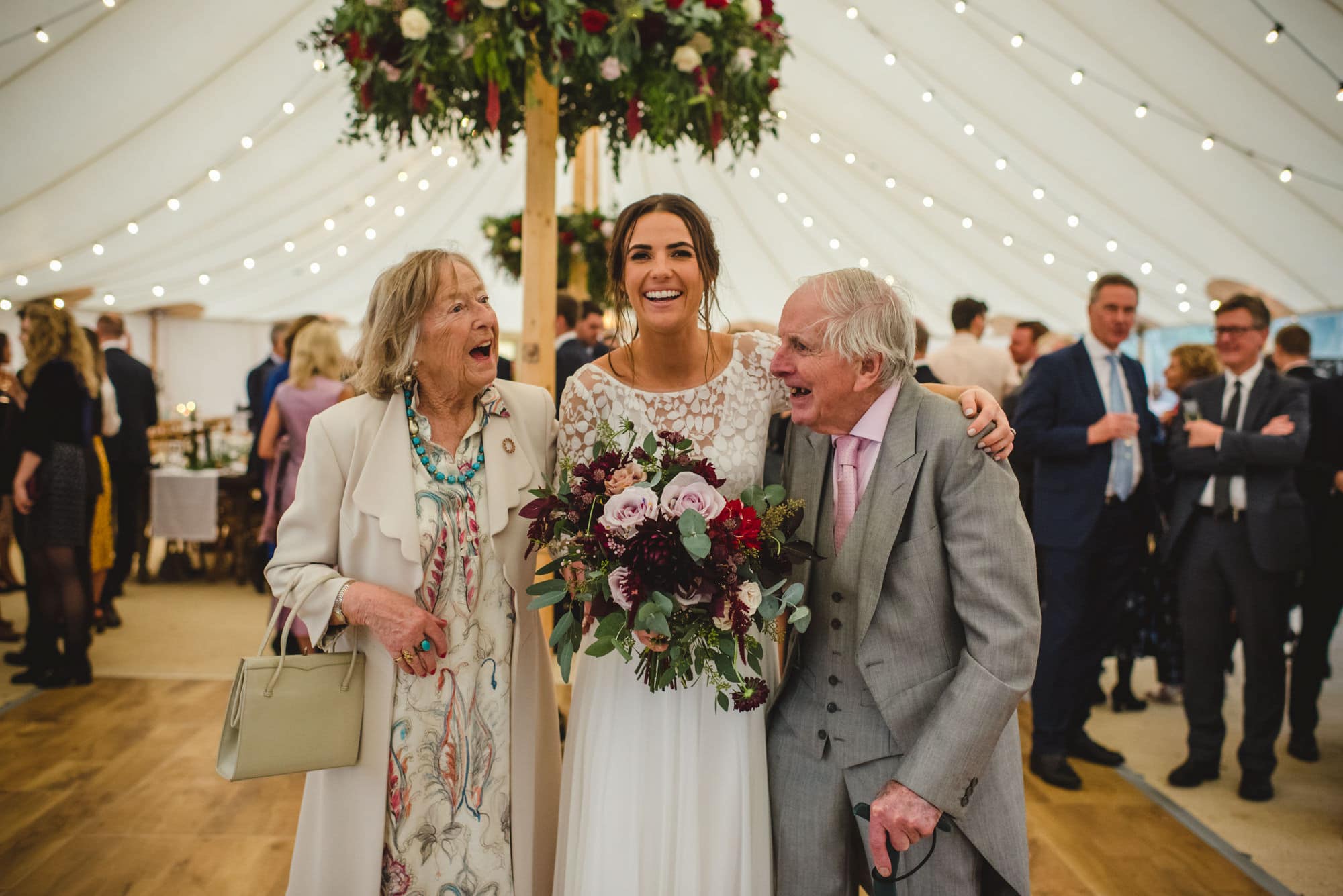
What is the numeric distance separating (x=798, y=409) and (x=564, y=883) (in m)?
1.04

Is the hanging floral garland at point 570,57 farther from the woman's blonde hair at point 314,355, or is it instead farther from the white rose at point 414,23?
the woman's blonde hair at point 314,355

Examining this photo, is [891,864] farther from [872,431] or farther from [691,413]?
[691,413]

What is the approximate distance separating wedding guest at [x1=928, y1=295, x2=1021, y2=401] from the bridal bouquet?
3865 mm

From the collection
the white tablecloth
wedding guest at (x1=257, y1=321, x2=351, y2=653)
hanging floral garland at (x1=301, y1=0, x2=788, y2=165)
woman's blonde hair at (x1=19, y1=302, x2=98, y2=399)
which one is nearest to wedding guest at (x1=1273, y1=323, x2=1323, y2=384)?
hanging floral garland at (x1=301, y1=0, x2=788, y2=165)

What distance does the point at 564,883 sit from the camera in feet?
5.71

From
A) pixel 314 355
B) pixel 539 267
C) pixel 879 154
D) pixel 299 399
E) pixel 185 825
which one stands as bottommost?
pixel 185 825

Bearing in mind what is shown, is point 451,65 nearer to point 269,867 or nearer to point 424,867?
point 424,867

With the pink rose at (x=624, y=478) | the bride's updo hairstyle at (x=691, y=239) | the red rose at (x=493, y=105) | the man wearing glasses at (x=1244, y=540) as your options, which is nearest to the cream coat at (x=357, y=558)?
the pink rose at (x=624, y=478)

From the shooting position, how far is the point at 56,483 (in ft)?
14.3

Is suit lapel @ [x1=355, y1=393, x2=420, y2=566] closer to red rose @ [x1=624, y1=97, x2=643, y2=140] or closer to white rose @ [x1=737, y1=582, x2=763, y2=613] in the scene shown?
white rose @ [x1=737, y1=582, x2=763, y2=613]

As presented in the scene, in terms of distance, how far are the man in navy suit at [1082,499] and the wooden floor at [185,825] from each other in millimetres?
376

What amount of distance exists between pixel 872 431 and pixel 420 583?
92 cm

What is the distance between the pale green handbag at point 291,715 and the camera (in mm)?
1606

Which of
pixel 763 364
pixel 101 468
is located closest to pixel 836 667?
pixel 763 364
